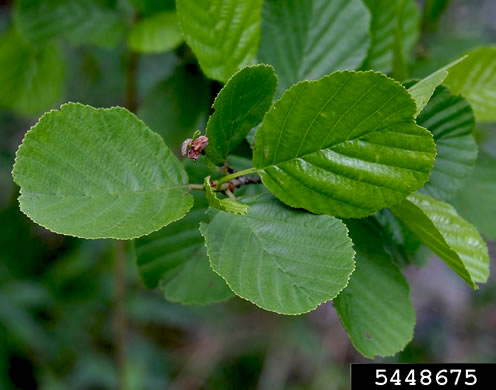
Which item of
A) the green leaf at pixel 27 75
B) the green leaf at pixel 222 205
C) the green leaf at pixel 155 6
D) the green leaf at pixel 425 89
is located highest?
the green leaf at pixel 425 89

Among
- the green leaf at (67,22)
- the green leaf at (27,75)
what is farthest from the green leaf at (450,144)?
the green leaf at (27,75)

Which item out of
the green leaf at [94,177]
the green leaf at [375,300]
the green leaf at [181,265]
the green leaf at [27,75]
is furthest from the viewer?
the green leaf at [27,75]

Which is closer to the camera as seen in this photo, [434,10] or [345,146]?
[345,146]

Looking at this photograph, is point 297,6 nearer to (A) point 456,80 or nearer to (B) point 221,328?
(A) point 456,80

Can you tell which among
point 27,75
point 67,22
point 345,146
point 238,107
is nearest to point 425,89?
point 345,146

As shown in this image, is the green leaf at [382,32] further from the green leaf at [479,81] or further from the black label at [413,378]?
the black label at [413,378]

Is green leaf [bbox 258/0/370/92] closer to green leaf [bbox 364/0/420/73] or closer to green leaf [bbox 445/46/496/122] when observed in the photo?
green leaf [bbox 364/0/420/73]

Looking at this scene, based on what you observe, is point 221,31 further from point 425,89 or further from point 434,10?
point 434,10

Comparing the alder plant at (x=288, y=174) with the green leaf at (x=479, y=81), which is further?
the green leaf at (x=479, y=81)
